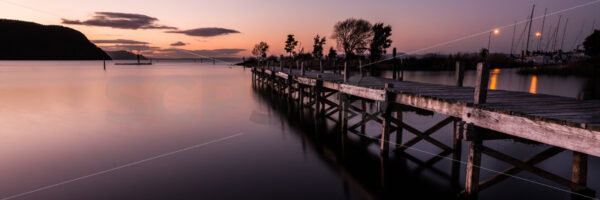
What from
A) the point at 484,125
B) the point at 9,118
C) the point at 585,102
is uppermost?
the point at 585,102

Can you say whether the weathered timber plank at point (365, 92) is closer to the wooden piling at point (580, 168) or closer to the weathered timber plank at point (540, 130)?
the weathered timber plank at point (540, 130)

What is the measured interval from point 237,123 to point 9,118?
13729 mm

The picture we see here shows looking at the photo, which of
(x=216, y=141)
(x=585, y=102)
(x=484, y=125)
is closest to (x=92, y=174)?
(x=216, y=141)

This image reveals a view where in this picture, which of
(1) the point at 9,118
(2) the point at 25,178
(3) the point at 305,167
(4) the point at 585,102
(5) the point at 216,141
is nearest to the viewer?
(4) the point at 585,102

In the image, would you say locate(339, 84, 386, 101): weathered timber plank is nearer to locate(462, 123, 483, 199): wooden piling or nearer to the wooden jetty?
the wooden jetty

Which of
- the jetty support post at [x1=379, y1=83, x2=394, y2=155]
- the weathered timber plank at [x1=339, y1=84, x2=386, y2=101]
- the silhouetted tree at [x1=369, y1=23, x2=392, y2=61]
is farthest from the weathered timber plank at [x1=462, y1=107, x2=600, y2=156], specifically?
the silhouetted tree at [x1=369, y1=23, x2=392, y2=61]

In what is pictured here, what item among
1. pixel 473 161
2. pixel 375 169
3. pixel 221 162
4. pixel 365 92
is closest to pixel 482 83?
pixel 473 161

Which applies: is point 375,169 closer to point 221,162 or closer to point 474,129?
point 474,129

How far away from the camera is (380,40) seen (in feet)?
229

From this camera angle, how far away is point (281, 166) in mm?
11086

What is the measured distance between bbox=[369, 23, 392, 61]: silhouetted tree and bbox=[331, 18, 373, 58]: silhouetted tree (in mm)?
2150

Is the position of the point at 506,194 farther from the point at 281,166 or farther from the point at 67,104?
the point at 67,104

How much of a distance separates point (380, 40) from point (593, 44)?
36.0 metres

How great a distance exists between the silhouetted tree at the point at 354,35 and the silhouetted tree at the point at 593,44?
38.4 meters
